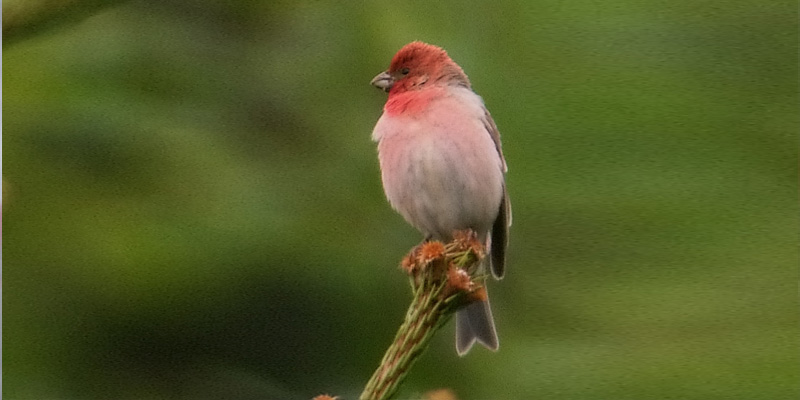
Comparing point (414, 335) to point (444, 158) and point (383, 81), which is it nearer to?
point (444, 158)

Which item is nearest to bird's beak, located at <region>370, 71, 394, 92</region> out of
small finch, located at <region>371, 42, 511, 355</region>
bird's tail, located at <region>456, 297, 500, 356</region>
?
small finch, located at <region>371, 42, 511, 355</region>

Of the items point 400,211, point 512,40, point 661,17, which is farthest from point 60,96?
point 661,17

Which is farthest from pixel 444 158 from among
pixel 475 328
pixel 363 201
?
pixel 475 328

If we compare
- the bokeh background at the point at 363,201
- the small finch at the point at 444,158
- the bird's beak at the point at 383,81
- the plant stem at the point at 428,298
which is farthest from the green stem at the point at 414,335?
the bird's beak at the point at 383,81

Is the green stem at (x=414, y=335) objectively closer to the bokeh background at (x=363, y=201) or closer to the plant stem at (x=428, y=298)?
the plant stem at (x=428, y=298)

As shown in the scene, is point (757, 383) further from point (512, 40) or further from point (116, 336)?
point (116, 336)

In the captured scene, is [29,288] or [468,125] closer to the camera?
[468,125]

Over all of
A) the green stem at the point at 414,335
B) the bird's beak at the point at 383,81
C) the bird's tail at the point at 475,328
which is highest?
the bird's beak at the point at 383,81
